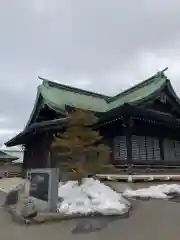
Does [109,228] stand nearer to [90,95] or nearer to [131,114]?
[131,114]

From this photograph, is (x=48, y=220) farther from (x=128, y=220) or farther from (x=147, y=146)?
(x=147, y=146)

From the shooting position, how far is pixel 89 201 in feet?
31.4

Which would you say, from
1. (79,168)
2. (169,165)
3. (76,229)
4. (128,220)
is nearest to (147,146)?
(169,165)

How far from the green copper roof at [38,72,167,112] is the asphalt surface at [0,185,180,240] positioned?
464 inches

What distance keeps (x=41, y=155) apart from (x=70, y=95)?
549cm

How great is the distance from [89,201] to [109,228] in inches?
85.4

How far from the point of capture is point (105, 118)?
54.4ft

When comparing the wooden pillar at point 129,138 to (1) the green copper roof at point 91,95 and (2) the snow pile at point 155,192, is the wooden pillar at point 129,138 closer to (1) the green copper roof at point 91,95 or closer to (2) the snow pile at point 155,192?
(1) the green copper roof at point 91,95

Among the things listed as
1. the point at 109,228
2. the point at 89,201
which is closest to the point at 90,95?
the point at 89,201

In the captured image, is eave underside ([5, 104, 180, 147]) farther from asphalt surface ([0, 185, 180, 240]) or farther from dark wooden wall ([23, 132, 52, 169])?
asphalt surface ([0, 185, 180, 240])

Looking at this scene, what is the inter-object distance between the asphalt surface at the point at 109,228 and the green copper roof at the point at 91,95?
11792mm

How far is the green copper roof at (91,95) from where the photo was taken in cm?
2056

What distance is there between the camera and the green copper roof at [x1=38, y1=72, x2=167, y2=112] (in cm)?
2056

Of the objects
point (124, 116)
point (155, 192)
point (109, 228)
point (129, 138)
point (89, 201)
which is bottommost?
point (109, 228)
